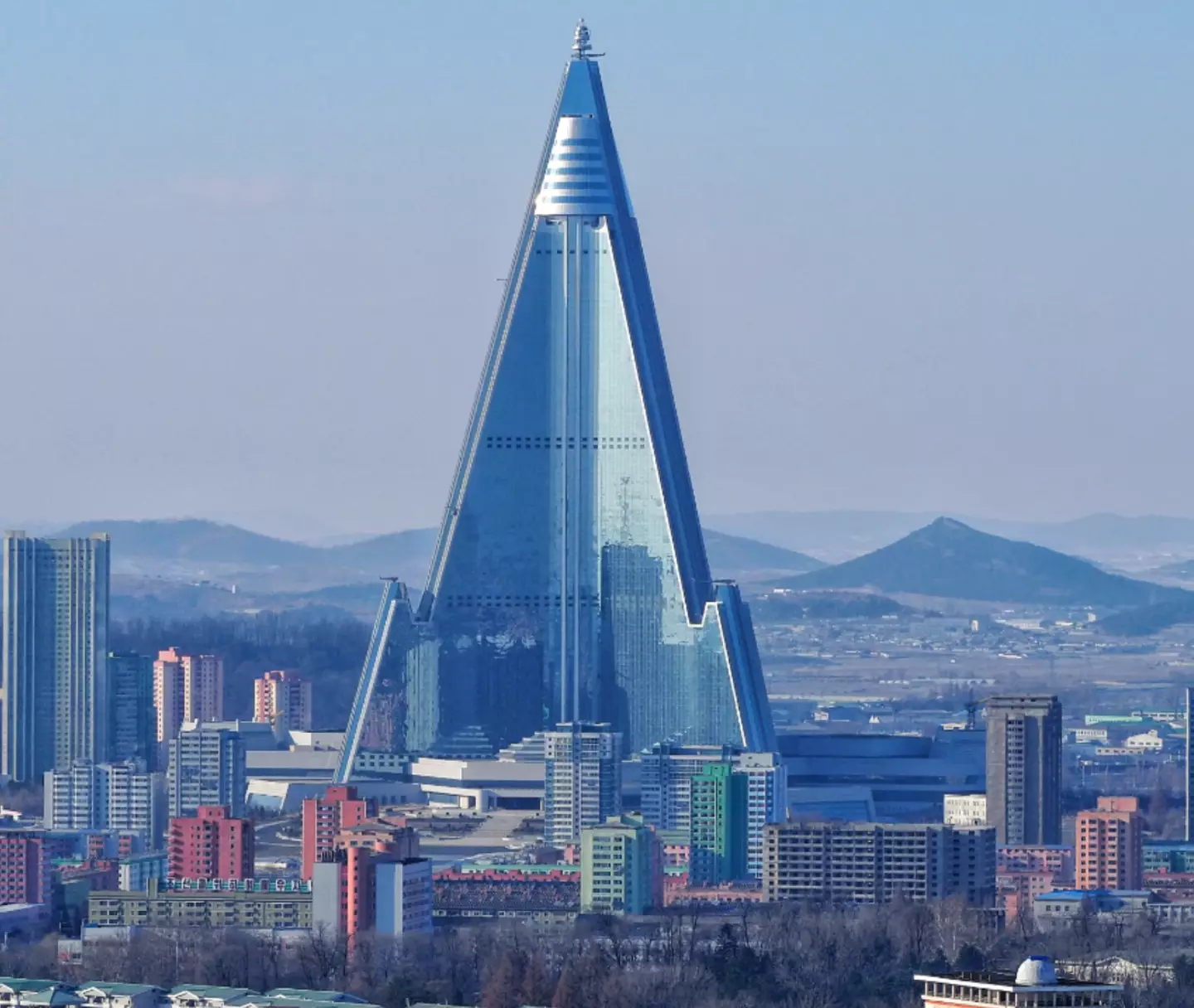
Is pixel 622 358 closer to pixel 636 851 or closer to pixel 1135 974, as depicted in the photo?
pixel 636 851

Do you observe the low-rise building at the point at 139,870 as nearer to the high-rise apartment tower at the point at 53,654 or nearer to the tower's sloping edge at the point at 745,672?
the tower's sloping edge at the point at 745,672

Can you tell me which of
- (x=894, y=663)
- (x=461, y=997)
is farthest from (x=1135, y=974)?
(x=894, y=663)

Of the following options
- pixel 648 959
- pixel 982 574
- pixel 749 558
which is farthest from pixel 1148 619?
pixel 648 959

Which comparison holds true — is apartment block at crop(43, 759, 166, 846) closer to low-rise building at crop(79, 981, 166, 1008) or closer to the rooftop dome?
low-rise building at crop(79, 981, 166, 1008)

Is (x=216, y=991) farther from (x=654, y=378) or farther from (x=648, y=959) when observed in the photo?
(x=654, y=378)

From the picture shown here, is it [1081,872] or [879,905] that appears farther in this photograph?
[1081,872]

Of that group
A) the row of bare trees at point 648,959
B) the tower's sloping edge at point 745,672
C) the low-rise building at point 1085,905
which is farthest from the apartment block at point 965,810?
the row of bare trees at point 648,959
